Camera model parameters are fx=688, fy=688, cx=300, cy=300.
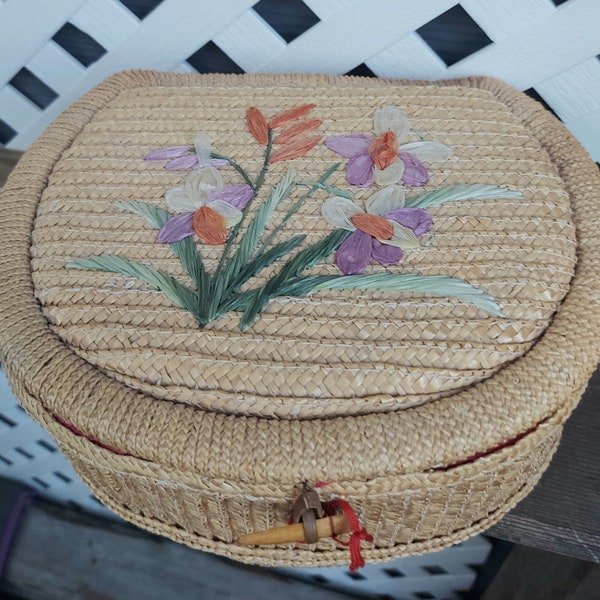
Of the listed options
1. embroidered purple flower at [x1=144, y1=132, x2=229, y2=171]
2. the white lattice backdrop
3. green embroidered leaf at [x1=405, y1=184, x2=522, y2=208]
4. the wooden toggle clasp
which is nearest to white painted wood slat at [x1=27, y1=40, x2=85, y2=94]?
the white lattice backdrop

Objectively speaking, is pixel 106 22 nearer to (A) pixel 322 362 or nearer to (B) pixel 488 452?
(A) pixel 322 362

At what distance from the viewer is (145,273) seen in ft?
→ 2.05

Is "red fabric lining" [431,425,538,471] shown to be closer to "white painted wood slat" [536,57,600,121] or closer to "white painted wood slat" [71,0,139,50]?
"white painted wood slat" [536,57,600,121]

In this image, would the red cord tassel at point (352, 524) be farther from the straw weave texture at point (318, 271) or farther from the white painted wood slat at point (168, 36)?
the white painted wood slat at point (168, 36)

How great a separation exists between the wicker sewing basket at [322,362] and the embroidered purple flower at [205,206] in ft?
0.06

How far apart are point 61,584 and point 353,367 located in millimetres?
875

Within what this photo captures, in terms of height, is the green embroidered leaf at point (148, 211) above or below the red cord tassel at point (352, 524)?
above

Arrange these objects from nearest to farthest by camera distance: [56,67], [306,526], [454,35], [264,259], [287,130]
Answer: [306,526] < [264,259] < [287,130] < [454,35] < [56,67]

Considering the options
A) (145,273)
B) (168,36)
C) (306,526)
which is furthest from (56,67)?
(306,526)

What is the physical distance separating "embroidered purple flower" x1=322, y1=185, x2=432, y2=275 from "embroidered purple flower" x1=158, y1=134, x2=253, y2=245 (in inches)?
3.5

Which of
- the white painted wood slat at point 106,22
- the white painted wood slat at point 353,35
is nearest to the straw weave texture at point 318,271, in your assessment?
the white painted wood slat at point 353,35

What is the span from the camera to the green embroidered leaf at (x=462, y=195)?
2.14ft

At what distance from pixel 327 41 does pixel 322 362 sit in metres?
0.47

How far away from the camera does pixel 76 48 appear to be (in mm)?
947
